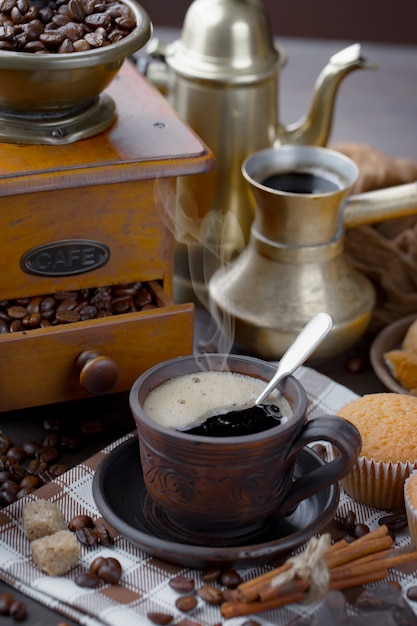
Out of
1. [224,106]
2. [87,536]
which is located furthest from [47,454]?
[224,106]

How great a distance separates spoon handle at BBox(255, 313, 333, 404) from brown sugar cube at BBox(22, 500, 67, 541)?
30 cm

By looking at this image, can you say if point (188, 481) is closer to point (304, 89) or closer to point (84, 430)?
point (84, 430)

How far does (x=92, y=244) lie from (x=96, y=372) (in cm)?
20

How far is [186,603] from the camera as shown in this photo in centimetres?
113

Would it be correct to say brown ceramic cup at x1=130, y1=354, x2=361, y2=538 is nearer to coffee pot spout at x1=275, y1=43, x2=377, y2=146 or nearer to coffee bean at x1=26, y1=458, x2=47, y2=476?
coffee bean at x1=26, y1=458, x2=47, y2=476

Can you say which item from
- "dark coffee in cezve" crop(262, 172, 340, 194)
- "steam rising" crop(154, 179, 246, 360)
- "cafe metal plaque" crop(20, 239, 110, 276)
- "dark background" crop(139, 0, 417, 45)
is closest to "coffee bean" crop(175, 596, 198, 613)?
"cafe metal plaque" crop(20, 239, 110, 276)

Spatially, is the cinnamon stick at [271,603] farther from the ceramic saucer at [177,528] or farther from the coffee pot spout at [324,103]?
the coffee pot spout at [324,103]

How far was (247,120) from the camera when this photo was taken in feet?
5.98

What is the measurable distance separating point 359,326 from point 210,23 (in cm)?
61

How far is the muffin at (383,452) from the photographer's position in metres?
1.30

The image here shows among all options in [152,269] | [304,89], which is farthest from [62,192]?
[304,89]

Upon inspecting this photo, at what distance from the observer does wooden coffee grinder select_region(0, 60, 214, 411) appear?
54.9 inches

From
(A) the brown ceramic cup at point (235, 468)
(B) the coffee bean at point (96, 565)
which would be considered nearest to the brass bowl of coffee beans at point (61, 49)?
(A) the brown ceramic cup at point (235, 468)

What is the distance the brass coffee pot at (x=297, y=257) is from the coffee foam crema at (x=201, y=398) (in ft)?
1.29
